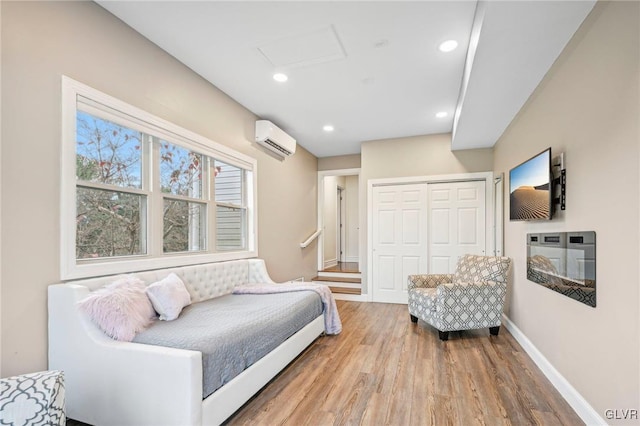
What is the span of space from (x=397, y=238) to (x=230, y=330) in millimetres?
3534

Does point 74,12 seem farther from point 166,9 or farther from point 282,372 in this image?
point 282,372

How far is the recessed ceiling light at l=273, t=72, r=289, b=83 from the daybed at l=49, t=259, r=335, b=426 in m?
2.31

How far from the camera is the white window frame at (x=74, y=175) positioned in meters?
1.93

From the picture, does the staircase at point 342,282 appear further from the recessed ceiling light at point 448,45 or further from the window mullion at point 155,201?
the recessed ceiling light at point 448,45

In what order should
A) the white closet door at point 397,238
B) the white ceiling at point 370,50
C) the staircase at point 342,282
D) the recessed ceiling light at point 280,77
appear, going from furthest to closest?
the staircase at point 342,282 < the white closet door at point 397,238 < the recessed ceiling light at point 280,77 < the white ceiling at point 370,50

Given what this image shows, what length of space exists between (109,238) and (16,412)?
1281 millimetres

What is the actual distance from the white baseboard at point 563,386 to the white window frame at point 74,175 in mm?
3189

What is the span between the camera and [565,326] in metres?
2.20

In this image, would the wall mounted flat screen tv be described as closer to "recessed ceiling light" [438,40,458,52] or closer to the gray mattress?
"recessed ceiling light" [438,40,458,52]

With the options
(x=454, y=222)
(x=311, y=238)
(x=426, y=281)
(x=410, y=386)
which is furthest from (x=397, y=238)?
(x=410, y=386)

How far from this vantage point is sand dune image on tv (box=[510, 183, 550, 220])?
95.8 inches

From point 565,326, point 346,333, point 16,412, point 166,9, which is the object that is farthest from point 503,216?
point 16,412

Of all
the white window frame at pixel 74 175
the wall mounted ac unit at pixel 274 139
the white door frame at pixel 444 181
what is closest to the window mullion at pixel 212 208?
the white window frame at pixel 74 175

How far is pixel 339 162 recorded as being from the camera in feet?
19.9
